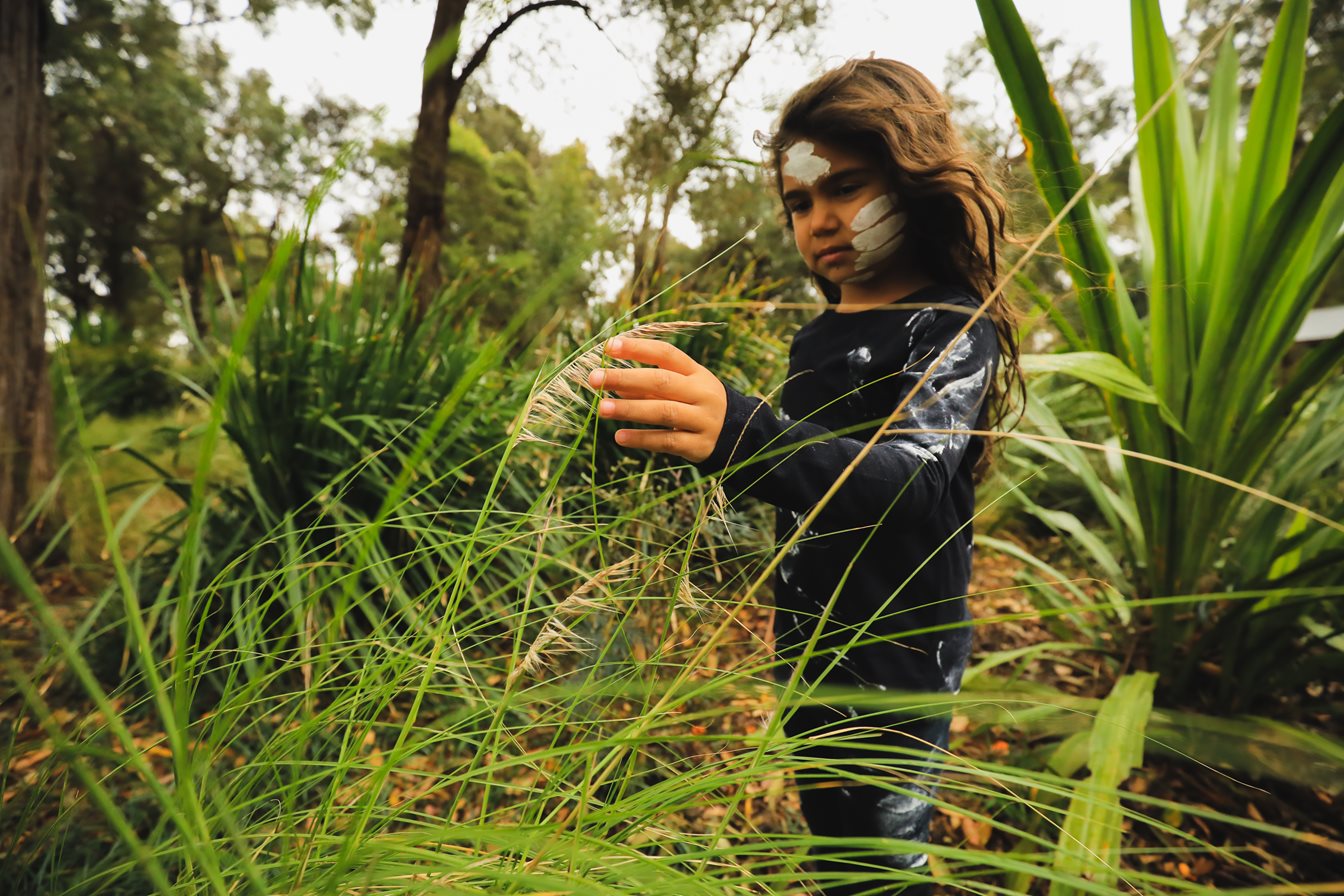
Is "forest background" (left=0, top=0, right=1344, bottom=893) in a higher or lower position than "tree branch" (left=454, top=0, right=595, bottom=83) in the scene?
lower

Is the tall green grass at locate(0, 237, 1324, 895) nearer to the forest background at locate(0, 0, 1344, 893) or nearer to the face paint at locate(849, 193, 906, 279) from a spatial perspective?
the forest background at locate(0, 0, 1344, 893)

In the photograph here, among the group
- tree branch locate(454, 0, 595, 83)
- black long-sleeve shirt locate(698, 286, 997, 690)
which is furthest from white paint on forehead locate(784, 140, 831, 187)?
tree branch locate(454, 0, 595, 83)

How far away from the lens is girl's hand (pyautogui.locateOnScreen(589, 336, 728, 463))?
0.54 m

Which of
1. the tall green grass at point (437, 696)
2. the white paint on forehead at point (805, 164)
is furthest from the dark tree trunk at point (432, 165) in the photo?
the white paint on forehead at point (805, 164)

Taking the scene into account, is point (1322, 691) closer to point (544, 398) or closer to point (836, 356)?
point (836, 356)

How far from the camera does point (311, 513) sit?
1636 millimetres

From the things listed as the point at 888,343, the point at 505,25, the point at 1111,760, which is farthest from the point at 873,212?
the point at 505,25

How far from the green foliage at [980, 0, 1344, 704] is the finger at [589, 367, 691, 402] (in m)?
0.65

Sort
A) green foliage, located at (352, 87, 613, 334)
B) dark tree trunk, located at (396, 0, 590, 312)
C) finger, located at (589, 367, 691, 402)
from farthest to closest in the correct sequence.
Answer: green foliage, located at (352, 87, 613, 334)
dark tree trunk, located at (396, 0, 590, 312)
finger, located at (589, 367, 691, 402)

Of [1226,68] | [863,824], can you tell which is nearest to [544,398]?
[863,824]

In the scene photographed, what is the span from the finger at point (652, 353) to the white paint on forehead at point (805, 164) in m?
0.48

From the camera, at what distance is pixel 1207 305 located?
118 cm

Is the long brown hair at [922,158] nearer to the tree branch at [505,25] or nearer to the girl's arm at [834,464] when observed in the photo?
the girl's arm at [834,464]

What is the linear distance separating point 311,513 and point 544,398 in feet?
4.60
